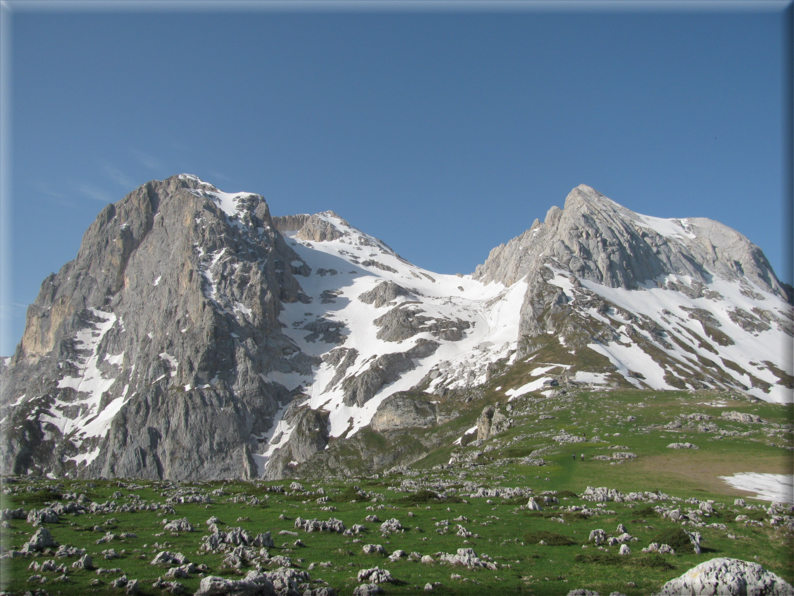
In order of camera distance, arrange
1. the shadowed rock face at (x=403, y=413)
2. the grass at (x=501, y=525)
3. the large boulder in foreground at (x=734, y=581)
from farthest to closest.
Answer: the shadowed rock face at (x=403, y=413), the grass at (x=501, y=525), the large boulder in foreground at (x=734, y=581)

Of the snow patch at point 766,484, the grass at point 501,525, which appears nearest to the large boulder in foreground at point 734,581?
the grass at point 501,525

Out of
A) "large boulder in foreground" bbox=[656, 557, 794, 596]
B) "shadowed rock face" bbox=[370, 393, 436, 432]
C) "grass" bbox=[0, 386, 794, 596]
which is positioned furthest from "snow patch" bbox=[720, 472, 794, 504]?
"shadowed rock face" bbox=[370, 393, 436, 432]

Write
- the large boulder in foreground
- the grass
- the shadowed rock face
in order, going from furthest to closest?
the shadowed rock face, the grass, the large boulder in foreground

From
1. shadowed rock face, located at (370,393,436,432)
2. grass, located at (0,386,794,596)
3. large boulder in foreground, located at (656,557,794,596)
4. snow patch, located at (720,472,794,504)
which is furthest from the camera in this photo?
shadowed rock face, located at (370,393,436,432)

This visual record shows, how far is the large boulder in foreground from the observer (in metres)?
15.4

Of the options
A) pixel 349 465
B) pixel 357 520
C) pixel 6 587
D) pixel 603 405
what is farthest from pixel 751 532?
pixel 349 465

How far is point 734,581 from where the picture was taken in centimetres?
1549

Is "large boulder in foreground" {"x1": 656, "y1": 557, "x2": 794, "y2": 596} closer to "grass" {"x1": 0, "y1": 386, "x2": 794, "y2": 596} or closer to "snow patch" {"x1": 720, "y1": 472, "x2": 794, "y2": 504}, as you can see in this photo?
"grass" {"x1": 0, "y1": 386, "x2": 794, "y2": 596}

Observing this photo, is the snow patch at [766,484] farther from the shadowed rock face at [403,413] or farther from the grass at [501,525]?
the shadowed rock face at [403,413]

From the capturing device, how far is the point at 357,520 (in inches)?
1179

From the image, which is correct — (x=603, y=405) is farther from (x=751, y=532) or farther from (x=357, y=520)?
(x=357, y=520)

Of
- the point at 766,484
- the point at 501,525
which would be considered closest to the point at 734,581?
the point at 501,525

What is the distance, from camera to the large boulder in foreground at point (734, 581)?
1545 cm

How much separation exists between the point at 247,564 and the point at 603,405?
288ft
